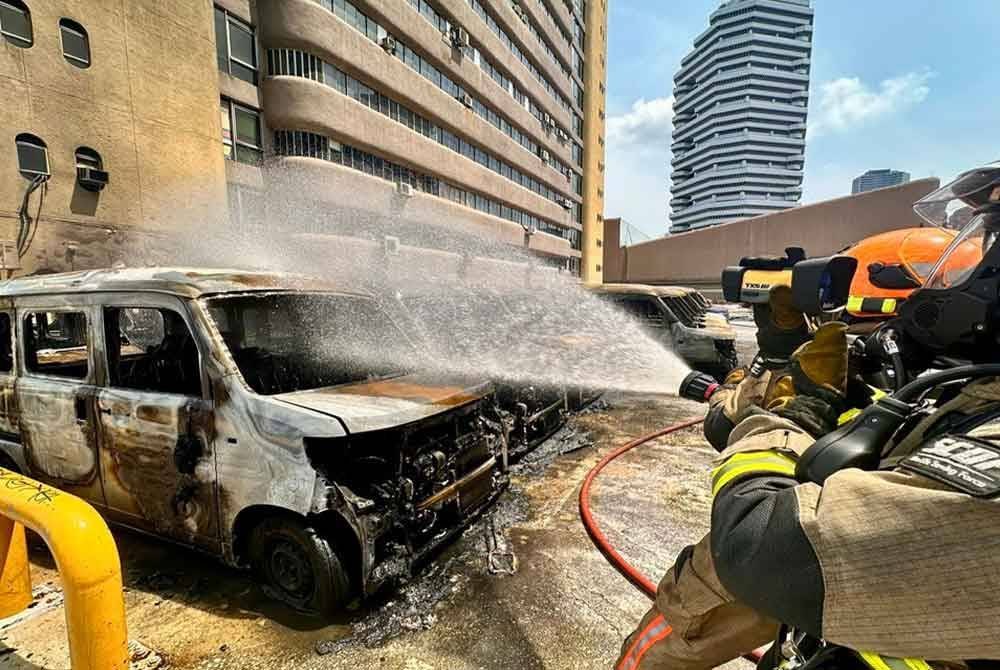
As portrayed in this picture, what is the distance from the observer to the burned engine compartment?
238cm

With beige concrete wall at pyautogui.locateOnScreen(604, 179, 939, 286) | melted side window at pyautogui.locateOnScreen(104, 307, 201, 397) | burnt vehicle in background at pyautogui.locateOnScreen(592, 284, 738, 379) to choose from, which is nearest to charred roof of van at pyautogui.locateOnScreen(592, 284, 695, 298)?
burnt vehicle in background at pyautogui.locateOnScreen(592, 284, 738, 379)

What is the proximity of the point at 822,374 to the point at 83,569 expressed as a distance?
2.71m

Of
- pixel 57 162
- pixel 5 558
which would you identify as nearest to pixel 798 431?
pixel 5 558

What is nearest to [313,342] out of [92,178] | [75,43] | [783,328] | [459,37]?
[783,328]

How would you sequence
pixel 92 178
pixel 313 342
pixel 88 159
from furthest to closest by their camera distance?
pixel 88 159 → pixel 92 178 → pixel 313 342

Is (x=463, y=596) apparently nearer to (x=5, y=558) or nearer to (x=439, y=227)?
(x=5, y=558)

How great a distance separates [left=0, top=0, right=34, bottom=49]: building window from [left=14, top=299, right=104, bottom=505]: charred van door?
12.2 metres

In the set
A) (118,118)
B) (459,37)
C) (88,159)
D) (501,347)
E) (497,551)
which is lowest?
(497,551)

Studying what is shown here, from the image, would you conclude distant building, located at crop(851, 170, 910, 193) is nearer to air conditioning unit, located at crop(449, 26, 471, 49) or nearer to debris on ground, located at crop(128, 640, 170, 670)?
air conditioning unit, located at crop(449, 26, 471, 49)

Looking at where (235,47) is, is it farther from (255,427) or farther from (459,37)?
(255,427)

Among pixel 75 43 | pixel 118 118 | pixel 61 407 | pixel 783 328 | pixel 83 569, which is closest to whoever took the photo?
pixel 83 569

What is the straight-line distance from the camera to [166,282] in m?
2.79

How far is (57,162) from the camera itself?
1125 cm

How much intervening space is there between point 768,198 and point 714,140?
834 inches
